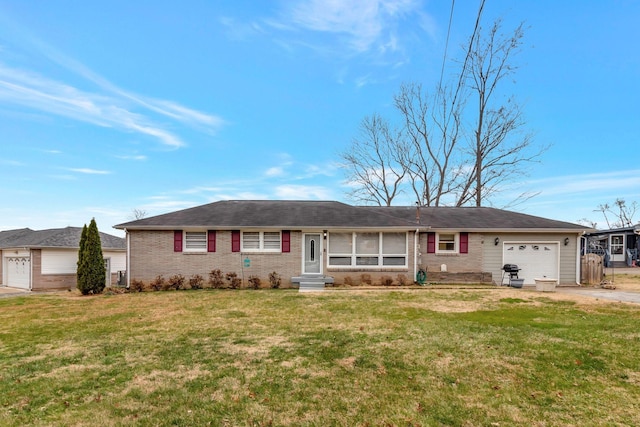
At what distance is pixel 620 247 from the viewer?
97.1 feet

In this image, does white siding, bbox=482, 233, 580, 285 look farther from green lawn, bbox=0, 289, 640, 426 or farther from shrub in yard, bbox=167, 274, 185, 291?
shrub in yard, bbox=167, 274, 185, 291

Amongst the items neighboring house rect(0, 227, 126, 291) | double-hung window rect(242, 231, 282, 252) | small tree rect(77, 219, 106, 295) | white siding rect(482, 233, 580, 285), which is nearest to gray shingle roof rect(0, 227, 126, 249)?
neighboring house rect(0, 227, 126, 291)

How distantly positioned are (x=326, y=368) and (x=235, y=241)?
11.4m

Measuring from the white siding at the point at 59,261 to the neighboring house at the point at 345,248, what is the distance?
910cm

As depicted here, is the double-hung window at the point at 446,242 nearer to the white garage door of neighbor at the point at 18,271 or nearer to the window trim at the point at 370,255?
the window trim at the point at 370,255

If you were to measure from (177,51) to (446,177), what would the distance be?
2367 cm

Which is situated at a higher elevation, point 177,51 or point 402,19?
point 177,51

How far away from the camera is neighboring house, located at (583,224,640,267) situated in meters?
27.1

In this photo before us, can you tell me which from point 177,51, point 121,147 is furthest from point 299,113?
point 121,147

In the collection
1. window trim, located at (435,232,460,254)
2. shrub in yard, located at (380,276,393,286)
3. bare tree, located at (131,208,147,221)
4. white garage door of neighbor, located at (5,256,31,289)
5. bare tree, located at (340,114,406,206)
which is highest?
bare tree, located at (340,114,406,206)

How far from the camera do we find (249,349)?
6.09m

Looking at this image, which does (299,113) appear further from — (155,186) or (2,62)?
(2,62)

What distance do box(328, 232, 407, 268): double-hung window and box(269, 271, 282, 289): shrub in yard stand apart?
2.54 metres

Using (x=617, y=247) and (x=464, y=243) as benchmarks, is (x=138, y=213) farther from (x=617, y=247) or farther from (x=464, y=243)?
(x=617, y=247)
